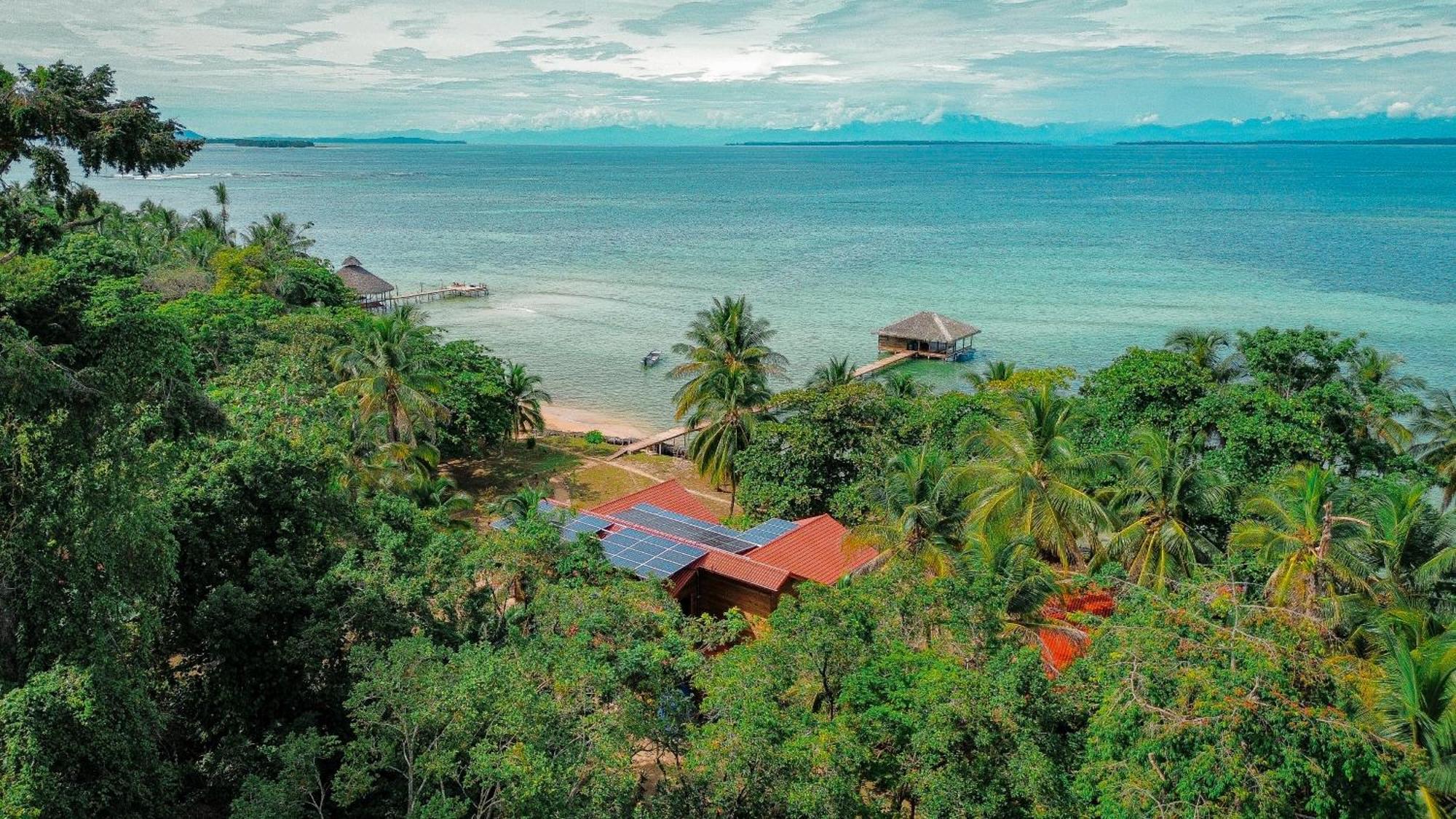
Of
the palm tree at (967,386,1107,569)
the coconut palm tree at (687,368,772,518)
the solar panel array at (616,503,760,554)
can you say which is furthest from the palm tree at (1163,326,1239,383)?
the solar panel array at (616,503,760,554)

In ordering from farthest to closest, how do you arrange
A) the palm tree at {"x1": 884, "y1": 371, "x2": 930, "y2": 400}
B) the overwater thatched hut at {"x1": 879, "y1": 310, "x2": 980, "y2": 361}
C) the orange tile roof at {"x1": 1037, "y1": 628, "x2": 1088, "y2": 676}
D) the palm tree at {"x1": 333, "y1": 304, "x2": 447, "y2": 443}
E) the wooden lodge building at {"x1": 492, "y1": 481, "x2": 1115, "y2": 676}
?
the overwater thatched hut at {"x1": 879, "y1": 310, "x2": 980, "y2": 361}, the palm tree at {"x1": 884, "y1": 371, "x2": 930, "y2": 400}, the palm tree at {"x1": 333, "y1": 304, "x2": 447, "y2": 443}, the wooden lodge building at {"x1": 492, "y1": 481, "x2": 1115, "y2": 676}, the orange tile roof at {"x1": 1037, "y1": 628, "x2": 1088, "y2": 676}

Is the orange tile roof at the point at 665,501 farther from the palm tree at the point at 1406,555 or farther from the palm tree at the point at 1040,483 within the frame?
the palm tree at the point at 1406,555

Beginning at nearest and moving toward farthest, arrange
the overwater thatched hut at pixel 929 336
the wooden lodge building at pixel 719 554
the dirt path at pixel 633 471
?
the wooden lodge building at pixel 719 554
the dirt path at pixel 633 471
the overwater thatched hut at pixel 929 336

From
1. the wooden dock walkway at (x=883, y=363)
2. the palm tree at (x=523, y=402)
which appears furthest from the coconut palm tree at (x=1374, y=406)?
the palm tree at (x=523, y=402)

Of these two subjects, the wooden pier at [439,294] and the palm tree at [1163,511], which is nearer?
the palm tree at [1163,511]

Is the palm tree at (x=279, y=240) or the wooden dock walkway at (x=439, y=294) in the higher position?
the palm tree at (x=279, y=240)

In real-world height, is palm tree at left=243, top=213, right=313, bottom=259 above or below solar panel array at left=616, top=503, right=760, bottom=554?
above

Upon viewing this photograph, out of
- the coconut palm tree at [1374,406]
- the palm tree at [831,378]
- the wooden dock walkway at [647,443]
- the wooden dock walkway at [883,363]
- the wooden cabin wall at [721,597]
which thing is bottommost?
the wooden dock walkway at [647,443]

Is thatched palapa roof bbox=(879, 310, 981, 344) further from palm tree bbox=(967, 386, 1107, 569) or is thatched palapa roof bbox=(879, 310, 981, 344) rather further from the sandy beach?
palm tree bbox=(967, 386, 1107, 569)
